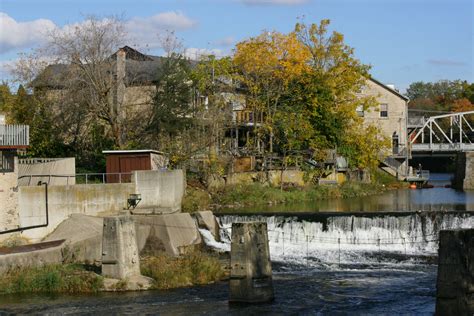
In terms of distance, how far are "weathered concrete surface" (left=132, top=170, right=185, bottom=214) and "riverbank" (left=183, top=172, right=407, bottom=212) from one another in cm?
222

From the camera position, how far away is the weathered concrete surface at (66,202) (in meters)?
34.0

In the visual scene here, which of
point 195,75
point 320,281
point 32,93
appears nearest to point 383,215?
point 320,281

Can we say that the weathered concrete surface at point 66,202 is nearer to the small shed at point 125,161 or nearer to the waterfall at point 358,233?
the small shed at point 125,161

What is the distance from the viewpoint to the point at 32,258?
2923 centimetres

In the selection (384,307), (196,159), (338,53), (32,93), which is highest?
(338,53)

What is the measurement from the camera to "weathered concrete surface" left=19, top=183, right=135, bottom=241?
33969 mm

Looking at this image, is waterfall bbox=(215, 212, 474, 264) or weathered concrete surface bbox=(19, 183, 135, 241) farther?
waterfall bbox=(215, 212, 474, 264)

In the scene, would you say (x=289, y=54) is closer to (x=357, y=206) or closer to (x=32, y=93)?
(x=357, y=206)

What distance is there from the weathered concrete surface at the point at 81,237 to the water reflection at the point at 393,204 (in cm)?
1280

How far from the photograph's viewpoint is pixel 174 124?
4947 centimetres

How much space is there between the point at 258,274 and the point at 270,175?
32.2 meters

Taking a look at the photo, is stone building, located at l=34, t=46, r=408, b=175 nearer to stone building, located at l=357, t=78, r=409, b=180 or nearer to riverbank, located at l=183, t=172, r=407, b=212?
riverbank, located at l=183, t=172, r=407, b=212

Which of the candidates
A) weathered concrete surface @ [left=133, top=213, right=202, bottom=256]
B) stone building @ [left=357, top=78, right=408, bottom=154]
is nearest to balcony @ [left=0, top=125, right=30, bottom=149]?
weathered concrete surface @ [left=133, top=213, right=202, bottom=256]

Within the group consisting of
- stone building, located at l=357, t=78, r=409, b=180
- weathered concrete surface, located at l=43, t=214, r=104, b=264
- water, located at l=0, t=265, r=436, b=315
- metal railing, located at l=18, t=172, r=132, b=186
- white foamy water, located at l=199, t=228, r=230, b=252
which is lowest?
water, located at l=0, t=265, r=436, b=315
